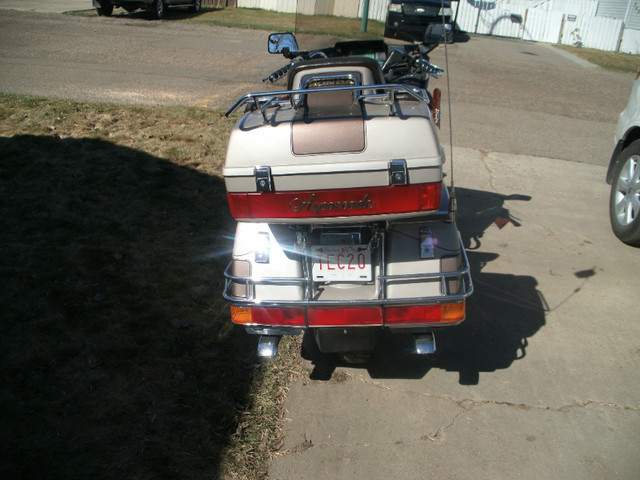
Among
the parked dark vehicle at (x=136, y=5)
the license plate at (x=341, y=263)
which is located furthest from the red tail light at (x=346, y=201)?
the parked dark vehicle at (x=136, y=5)

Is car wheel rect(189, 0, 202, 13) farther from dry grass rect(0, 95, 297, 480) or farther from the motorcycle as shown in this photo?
the motorcycle

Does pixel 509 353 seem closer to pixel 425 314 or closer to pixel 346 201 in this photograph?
pixel 425 314

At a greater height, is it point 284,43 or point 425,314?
point 284,43

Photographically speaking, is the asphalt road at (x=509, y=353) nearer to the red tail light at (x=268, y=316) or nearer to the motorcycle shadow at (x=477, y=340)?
the motorcycle shadow at (x=477, y=340)

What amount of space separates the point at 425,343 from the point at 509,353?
0.96 meters

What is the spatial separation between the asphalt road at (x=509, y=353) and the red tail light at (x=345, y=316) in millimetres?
648

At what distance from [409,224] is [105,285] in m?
2.58

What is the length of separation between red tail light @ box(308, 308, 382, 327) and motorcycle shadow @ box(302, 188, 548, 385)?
440 millimetres

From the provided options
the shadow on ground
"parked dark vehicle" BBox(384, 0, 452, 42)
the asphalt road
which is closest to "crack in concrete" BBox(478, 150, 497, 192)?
the asphalt road

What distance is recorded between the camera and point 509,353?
148 inches

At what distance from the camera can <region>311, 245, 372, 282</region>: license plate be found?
303cm

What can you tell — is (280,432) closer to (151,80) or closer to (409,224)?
(409,224)

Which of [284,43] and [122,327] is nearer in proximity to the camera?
[122,327]

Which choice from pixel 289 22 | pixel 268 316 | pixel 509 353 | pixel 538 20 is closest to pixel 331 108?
pixel 268 316
